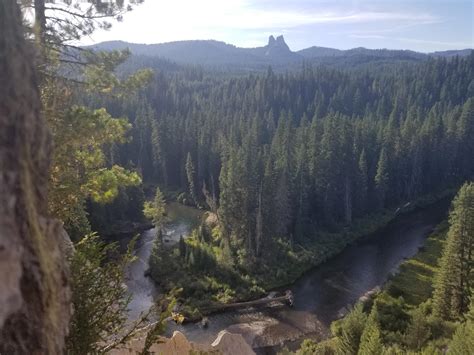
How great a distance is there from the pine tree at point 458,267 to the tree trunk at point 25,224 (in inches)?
1318

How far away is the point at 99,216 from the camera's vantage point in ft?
186

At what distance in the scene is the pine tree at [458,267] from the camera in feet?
112

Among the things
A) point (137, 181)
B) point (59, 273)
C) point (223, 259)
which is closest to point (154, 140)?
point (223, 259)

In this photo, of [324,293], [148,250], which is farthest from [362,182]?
[148,250]

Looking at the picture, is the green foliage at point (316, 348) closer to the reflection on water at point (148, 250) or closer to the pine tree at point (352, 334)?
the pine tree at point (352, 334)

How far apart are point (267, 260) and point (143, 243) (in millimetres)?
16349

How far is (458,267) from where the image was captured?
35.2 metres

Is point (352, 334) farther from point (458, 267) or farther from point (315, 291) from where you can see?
point (315, 291)

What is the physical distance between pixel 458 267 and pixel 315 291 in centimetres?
1357

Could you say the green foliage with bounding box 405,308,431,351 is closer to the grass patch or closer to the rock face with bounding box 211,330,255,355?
the grass patch

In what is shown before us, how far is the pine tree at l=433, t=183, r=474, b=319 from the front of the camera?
34062mm

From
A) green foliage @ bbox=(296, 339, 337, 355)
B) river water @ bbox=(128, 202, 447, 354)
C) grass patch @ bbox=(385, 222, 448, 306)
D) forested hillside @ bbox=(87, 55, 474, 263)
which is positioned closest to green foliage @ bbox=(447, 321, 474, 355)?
green foliage @ bbox=(296, 339, 337, 355)

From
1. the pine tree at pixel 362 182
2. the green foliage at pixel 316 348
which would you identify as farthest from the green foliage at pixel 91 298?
the pine tree at pixel 362 182

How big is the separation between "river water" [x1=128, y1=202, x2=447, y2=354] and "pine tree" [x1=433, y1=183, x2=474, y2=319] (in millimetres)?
8667
